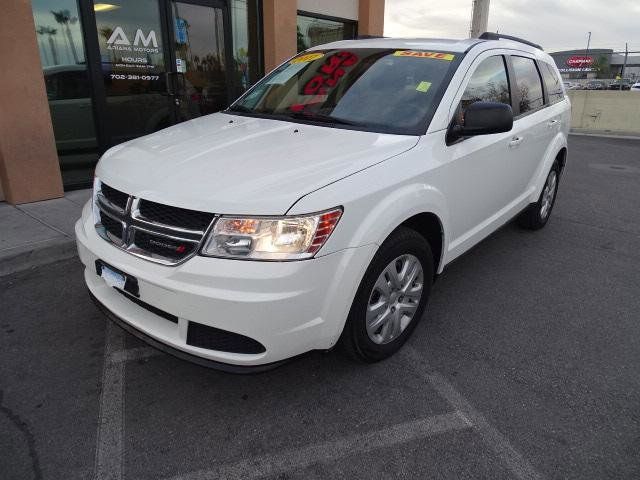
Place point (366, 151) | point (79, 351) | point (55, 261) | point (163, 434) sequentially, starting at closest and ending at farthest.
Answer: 1. point (163, 434)
2. point (366, 151)
3. point (79, 351)
4. point (55, 261)

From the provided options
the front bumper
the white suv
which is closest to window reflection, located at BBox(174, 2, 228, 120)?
the white suv

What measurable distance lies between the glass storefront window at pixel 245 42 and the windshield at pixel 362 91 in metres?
4.77

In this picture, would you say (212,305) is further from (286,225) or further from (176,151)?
(176,151)

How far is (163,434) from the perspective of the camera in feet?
7.63

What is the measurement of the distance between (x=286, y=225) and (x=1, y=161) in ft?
15.5

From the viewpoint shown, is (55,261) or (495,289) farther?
(55,261)

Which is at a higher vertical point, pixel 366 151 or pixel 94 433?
pixel 366 151

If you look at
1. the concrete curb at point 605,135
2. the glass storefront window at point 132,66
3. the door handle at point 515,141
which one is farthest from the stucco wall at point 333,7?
the concrete curb at point 605,135

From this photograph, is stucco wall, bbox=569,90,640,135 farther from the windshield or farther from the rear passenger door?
the windshield

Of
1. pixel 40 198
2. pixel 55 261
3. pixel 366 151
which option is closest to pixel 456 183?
pixel 366 151

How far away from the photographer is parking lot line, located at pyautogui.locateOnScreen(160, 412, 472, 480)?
2.13m

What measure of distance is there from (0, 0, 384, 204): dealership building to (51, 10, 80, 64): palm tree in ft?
0.04

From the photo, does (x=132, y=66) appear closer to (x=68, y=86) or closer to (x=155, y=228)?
(x=68, y=86)

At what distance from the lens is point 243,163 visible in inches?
97.2
